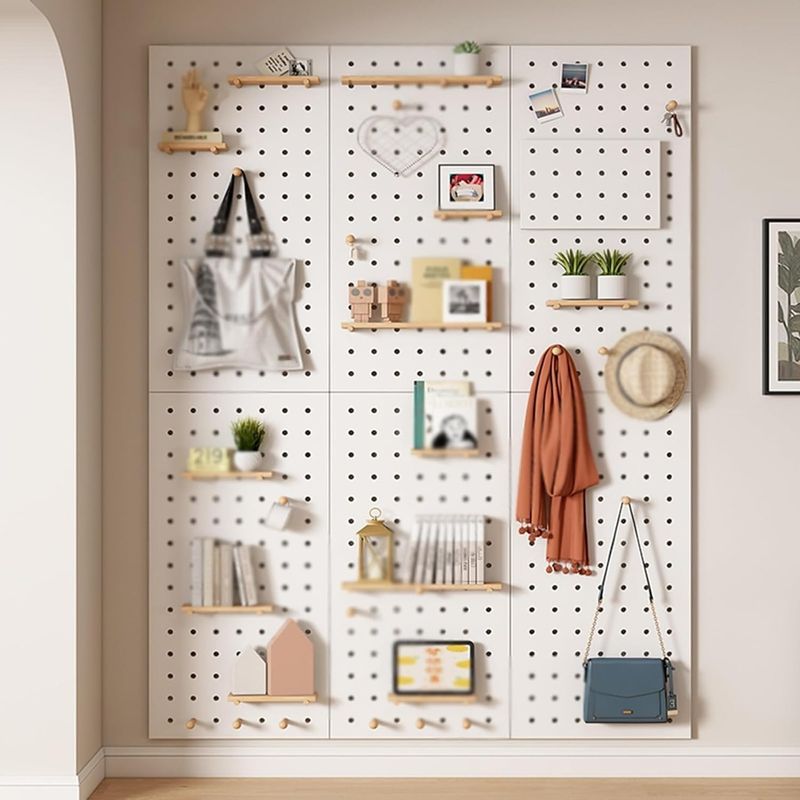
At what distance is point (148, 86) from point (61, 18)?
0.38 meters

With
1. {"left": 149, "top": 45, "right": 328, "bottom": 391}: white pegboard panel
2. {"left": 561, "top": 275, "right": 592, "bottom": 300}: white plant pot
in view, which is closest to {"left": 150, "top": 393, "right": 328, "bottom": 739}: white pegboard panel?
{"left": 149, "top": 45, "right": 328, "bottom": 391}: white pegboard panel

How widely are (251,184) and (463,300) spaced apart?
740mm

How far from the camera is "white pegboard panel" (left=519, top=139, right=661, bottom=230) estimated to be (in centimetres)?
302

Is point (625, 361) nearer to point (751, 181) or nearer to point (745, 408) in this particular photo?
point (745, 408)

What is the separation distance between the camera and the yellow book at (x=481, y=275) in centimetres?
302

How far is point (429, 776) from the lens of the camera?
3.06 m

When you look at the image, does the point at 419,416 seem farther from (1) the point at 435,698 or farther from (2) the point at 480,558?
(1) the point at 435,698

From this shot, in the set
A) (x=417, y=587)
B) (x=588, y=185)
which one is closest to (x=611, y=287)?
(x=588, y=185)

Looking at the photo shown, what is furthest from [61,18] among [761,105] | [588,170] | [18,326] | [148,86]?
[761,105]

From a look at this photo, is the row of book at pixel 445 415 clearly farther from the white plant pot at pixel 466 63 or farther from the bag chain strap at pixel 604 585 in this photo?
the white plant pot at pixel 466 63

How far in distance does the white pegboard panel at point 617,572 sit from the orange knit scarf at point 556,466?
0.05m

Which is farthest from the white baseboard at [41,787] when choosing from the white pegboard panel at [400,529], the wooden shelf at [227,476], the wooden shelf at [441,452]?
the wooden shelf at [441,452]

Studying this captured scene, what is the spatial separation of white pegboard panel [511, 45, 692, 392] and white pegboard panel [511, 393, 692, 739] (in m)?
0.20

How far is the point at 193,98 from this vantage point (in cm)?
300
